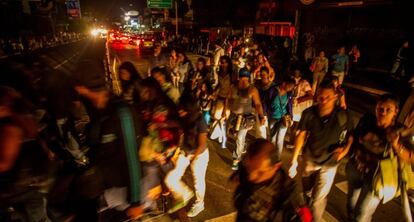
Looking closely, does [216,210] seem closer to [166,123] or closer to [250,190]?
[166,123]

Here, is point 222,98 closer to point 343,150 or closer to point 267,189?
point 343,150

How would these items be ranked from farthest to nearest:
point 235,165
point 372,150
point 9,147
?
1. point 235,165
2. point 372,150
3. point 9,147

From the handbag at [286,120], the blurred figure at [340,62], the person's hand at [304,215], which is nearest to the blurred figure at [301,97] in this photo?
the handbag at [286,120]

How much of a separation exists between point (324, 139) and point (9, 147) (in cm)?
313

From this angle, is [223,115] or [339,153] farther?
[223,115]

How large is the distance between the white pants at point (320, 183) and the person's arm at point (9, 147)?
303cm

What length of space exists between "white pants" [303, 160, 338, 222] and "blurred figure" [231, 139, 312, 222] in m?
1.30

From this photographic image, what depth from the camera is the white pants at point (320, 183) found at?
3506mm

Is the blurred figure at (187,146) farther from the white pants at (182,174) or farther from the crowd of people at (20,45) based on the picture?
the crowd of people at (20,45)

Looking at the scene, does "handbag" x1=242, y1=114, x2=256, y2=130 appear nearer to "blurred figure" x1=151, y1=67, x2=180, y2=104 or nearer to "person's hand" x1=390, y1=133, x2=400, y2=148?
"blurred figure" x1=151, y1=67, x2=180, y2=104

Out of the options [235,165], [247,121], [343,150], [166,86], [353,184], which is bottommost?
[235,165]

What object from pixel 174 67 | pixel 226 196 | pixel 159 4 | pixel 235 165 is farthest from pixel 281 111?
pixel 159 4

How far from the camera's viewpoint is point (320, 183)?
3.54 metres

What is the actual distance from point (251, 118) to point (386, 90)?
370 inches
